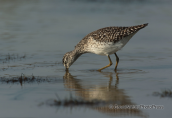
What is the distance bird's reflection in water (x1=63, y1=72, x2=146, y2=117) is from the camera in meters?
6.71

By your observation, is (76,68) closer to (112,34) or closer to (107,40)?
(107,40)

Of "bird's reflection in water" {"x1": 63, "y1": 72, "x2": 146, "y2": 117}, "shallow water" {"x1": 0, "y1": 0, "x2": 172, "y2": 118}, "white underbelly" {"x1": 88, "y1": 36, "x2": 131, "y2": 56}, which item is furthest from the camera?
"white underbelly" {"x1": 88, "y1": 36, "x2": 131, "y2": 56}

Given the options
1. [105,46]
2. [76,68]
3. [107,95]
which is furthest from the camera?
[76,68]

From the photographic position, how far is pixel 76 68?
11750 mm

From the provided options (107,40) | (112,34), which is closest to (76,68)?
(107,40)

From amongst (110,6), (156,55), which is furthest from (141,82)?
(110,6)

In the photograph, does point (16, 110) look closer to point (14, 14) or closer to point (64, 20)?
point (64, 20)

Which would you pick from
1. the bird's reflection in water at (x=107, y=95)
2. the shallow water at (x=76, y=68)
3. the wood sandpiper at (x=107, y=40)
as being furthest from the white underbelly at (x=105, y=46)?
the bird's reflection in water at (x=107, y=95)

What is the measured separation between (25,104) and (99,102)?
154 centimetres

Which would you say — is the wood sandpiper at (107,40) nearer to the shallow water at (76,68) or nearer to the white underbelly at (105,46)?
the white underbelly at (105,46)

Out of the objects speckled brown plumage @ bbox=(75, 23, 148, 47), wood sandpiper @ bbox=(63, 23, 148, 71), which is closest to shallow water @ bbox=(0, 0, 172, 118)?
wood sandpiper @ bbox=(63, 23, 148, 71)

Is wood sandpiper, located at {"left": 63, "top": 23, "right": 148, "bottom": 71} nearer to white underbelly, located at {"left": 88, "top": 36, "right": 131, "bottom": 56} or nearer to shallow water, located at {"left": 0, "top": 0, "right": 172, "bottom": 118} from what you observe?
white underbelly, located at {"left": 88, "top": 36, "right": 131, "bottom": 56}

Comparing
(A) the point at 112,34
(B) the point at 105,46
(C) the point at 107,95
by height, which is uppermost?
(A) the point at 112,34

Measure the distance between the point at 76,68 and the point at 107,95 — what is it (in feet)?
12.8
